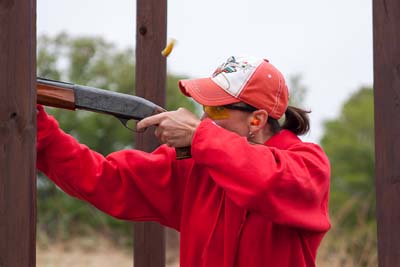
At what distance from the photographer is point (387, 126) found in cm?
332

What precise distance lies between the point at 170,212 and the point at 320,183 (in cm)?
71

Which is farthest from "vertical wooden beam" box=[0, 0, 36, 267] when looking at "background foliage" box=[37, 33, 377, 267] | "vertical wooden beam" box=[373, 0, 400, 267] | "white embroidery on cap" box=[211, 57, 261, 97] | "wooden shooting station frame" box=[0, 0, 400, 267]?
"background foliage" box=[37, 33, 377, 267]

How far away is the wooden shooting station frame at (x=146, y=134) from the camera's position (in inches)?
110

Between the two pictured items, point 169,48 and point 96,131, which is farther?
point 96,131

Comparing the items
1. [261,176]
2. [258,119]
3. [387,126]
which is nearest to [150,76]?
[258,119]

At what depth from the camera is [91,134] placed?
11.2m

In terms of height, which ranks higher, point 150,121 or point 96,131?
point 150,121

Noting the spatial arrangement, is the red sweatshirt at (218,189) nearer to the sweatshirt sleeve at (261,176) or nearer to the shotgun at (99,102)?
the sweatshirt sleeve at (261,176)

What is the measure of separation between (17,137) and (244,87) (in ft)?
3.37

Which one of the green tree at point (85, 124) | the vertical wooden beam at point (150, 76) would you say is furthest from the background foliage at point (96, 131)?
the vertical wooden beam at point (150, 76)

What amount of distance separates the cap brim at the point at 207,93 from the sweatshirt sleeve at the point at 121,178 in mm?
362

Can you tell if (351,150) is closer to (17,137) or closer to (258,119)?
(258,119)

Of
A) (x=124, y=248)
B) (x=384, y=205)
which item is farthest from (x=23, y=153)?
(x=124, y=248)

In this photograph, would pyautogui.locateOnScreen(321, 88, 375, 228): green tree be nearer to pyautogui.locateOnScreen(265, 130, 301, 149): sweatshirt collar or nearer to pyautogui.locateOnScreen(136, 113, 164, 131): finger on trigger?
pyautogui.locateOnScreen(265, 130, 301, 149): sweatshirt collar
